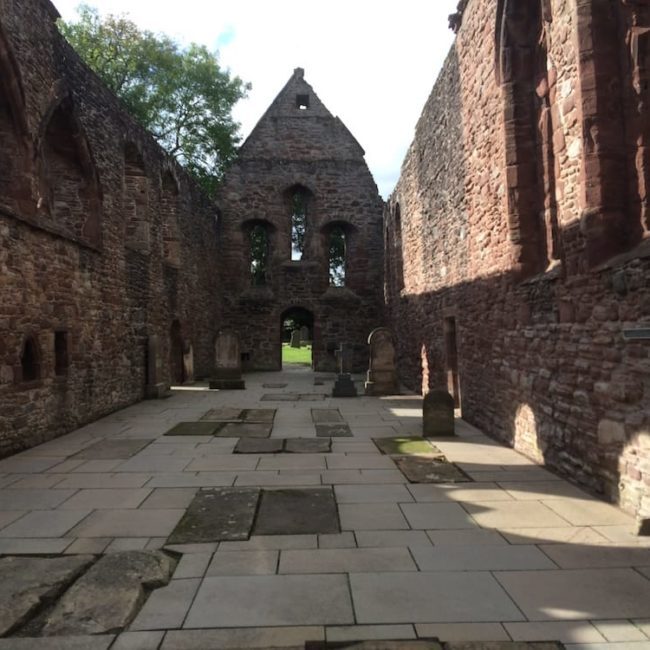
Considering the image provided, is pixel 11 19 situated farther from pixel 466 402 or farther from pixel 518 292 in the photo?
pixel 466 402

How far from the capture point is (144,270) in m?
11.8

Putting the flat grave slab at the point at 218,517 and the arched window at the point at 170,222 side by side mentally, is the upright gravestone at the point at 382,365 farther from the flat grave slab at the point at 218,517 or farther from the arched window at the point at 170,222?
the flat grave slab at the point at 218,517

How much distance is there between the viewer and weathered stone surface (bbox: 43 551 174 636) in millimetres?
2674

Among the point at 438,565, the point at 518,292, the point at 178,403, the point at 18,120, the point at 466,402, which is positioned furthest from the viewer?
the point at 178,403

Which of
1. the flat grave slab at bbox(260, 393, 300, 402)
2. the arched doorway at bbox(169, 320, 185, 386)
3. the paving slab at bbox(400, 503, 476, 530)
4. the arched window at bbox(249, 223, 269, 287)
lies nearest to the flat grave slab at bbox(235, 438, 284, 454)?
the paving slab at bbox(400, 503, 476, 530)

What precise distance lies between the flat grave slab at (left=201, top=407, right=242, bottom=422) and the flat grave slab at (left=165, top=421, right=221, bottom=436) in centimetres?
40

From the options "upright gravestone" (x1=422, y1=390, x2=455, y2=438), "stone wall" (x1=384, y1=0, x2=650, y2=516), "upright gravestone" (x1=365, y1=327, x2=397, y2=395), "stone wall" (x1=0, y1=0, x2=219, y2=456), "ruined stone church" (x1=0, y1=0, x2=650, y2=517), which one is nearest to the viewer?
"stone wall" (x1=384, y1=0, x2=650, y2=516)

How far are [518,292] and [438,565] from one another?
412 cm

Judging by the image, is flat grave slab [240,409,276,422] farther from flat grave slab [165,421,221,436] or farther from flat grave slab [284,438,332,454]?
flat grave slab [284,438,332,454]

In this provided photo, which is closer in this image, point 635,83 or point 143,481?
point 635,83

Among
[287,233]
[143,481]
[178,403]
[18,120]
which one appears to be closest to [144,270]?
[178,403]

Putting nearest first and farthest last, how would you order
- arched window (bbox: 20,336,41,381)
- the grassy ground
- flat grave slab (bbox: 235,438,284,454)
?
flat grave slab (bbox: 235,438,284,454) → arched window (bbox: 20,336,41,381) → the grassy ground

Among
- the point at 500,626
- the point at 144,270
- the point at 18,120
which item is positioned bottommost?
the point at 500,626

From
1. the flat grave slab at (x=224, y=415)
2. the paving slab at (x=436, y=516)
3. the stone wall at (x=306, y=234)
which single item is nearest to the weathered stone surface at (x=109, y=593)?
the paving slab at (x=436, y=516)
